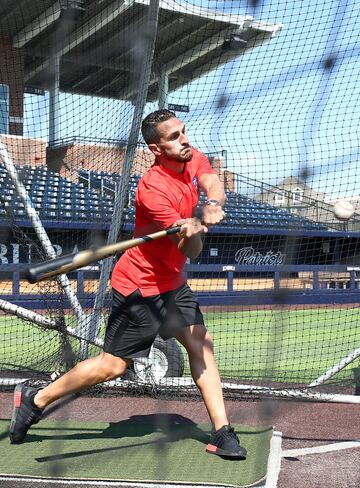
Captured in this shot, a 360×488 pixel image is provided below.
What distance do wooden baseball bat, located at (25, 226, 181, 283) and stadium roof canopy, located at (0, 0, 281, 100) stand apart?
99.4 inches

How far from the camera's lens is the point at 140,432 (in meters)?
4.73

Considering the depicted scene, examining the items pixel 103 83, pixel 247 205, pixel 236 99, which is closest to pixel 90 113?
pixel 103 83

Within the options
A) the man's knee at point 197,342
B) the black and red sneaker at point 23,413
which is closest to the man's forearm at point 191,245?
the man's knee at point 197,342

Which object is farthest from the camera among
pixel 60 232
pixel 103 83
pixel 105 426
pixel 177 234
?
pixel 60 232

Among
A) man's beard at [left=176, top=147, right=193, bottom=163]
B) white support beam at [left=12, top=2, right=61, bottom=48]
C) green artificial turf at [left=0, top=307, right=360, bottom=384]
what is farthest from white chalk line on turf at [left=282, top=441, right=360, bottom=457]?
white support beam at [left=12, top=2, right=61, bottom=48]

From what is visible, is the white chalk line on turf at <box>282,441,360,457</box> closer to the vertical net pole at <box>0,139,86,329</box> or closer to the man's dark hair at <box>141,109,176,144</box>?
the man's dark hair at <box>141,109,176,144</box>

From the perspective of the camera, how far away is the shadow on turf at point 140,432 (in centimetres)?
439

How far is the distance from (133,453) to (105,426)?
76cm

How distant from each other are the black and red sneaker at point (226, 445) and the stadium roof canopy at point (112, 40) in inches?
111

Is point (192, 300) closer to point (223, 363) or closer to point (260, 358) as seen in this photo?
point (223, 363)

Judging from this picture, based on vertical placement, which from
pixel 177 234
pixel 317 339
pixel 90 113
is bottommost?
pixel 317 339

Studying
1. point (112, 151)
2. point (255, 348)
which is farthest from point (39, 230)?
point (255, 348)

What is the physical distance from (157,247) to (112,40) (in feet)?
9.11

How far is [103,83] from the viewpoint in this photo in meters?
6.18
